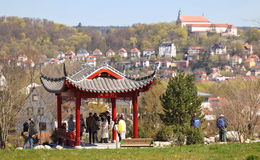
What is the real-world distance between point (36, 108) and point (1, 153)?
33488 millimetres

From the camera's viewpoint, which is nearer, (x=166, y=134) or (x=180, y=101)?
(x=166, y=134)

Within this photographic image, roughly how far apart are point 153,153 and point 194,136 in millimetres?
4626

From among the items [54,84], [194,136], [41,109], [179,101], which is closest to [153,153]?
[194,136]

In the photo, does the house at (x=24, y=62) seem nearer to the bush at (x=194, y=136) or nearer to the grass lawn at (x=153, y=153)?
the bush at (x=194, y=136)

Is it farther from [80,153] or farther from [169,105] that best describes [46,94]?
[80,153]

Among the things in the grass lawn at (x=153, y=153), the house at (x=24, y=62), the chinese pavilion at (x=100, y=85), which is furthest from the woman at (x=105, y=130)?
the house at (x=24, y=62)

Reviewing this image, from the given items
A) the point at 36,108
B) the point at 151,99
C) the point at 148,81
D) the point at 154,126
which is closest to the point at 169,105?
the point at 154,126

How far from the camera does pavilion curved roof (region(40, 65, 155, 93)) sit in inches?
881

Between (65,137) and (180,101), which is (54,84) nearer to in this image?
(65,137)

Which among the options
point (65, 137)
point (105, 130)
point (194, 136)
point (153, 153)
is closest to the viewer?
point (153, 153)

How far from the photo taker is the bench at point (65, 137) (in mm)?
22781

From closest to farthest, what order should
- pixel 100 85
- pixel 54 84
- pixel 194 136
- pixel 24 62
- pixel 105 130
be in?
pixel 194 136
pixel 100 85
pixel 105 130
pixel 54 84
pixel 24 62

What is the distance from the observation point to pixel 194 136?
71.0 ft

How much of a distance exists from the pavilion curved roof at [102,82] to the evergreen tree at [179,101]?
6.79m
